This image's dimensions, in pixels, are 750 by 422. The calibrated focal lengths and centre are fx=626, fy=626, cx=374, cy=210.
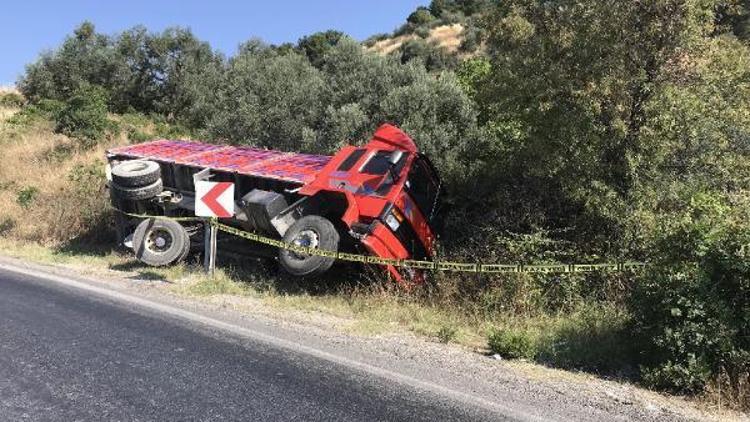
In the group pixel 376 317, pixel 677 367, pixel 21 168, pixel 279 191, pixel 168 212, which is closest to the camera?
pixel 677 367

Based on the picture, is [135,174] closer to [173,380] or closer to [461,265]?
[461,265]

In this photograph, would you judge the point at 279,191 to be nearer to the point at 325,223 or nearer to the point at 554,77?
the point at 325,223

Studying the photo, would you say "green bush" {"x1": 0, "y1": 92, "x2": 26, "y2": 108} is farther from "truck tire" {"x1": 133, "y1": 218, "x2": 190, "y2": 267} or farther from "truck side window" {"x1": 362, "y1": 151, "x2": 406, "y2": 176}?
"truck side window" {"x1": 362, "y1": 151, "x2": 406, "y2": 176}

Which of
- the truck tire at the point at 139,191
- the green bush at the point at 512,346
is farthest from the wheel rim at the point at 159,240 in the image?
the green bush at the point at 512,346

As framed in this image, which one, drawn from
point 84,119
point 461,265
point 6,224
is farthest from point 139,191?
point 84,119

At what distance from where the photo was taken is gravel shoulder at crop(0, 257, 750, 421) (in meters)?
5.04

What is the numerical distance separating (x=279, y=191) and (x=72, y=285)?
3590mm

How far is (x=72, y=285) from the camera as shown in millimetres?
9508

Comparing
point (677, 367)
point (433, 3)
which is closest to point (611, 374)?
point (677, 367)

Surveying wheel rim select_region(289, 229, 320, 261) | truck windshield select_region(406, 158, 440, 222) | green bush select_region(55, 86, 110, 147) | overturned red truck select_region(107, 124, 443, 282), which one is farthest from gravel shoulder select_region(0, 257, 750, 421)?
green bush select_region(55, 86, 110, 147)

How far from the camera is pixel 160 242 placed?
439 inches

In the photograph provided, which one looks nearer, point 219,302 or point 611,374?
point 611,374

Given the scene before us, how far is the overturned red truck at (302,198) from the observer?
9.52 metres

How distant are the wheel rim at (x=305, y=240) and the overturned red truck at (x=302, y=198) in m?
0.02
